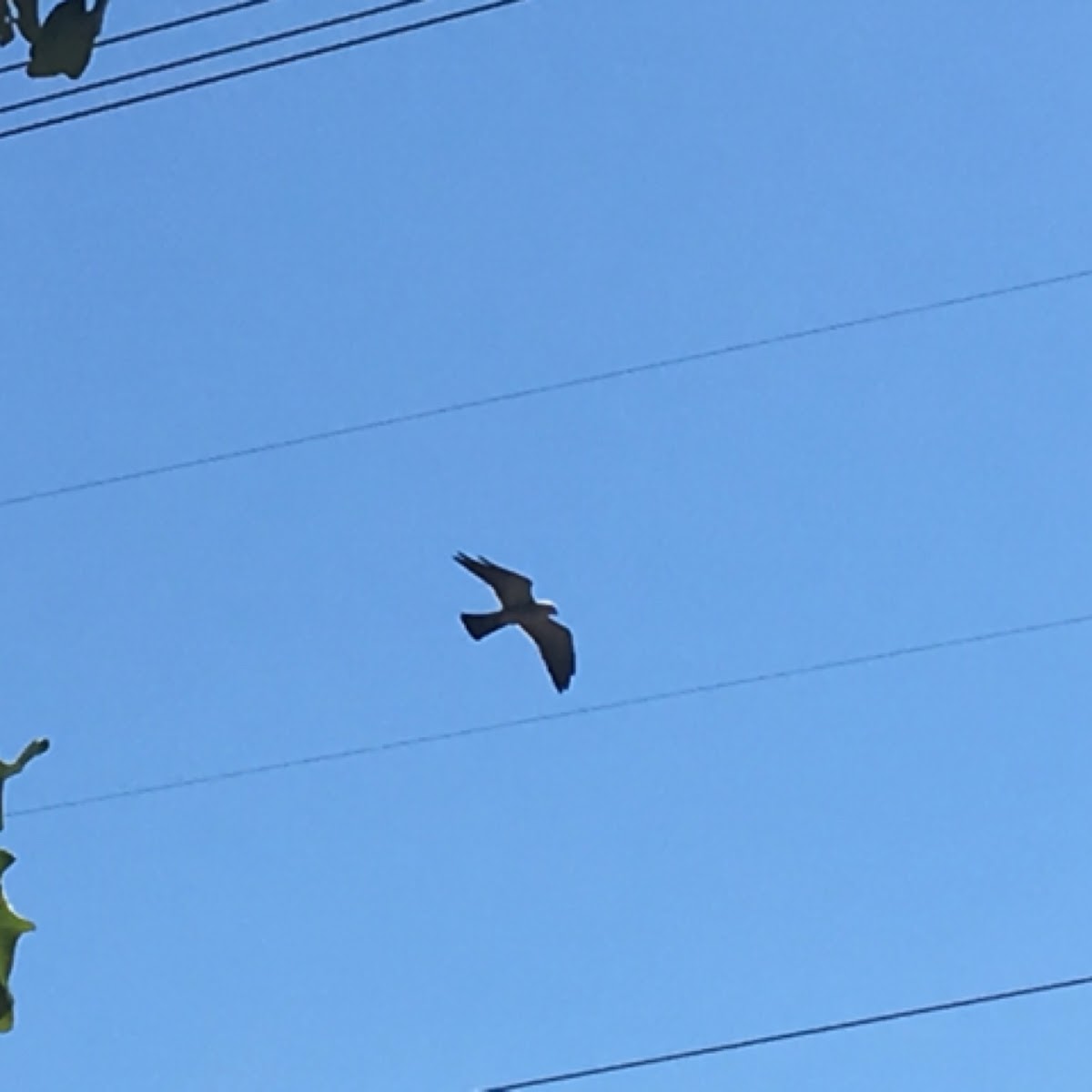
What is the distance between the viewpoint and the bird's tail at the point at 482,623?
5.43 m

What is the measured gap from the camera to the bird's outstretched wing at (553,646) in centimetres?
559

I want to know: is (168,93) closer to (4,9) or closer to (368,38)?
(368,38)

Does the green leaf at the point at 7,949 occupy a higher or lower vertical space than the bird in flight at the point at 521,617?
lower

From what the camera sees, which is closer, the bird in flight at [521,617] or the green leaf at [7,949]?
the green leaf at [7,949]

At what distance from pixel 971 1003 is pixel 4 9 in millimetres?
6860

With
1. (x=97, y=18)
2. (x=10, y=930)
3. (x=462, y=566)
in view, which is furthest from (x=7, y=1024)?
(x=462, y=566)

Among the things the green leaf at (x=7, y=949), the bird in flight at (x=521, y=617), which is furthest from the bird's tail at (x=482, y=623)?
the green leaf at (x=7, y=949)

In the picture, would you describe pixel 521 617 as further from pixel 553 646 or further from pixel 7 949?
pixel 7 949

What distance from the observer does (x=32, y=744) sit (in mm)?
1503

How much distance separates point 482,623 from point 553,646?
24 centimetres

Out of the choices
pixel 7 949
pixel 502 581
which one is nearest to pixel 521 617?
pixel 502 581

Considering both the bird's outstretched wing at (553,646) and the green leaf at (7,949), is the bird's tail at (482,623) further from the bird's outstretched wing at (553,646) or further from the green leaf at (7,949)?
the green leaf at (7,949)

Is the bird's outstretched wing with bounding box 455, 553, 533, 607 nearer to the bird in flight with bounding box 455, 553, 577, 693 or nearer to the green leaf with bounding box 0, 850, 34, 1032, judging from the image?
the bird in flight with bounding box 455, 553, 577, 693

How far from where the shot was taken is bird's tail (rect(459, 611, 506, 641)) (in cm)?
543
